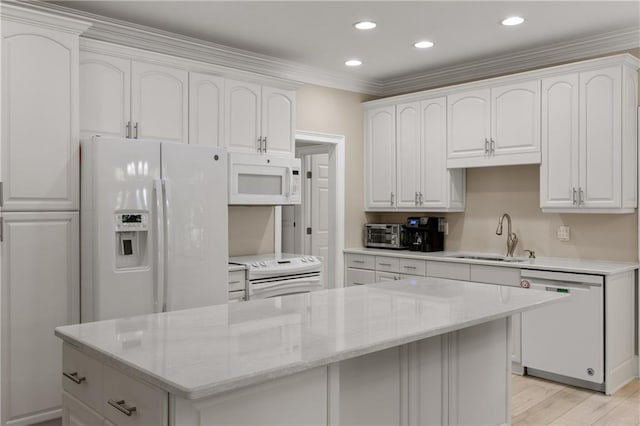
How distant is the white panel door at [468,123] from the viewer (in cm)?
478

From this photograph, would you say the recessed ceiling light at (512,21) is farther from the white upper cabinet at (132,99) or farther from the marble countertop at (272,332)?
the white upper cabinet at (132,99)

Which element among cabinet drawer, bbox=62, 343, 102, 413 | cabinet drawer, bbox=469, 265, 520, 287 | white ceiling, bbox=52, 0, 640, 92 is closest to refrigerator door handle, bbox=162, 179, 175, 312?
white ceiling, bbox=52, 0, 640, 92

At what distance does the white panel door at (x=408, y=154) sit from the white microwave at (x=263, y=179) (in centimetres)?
127

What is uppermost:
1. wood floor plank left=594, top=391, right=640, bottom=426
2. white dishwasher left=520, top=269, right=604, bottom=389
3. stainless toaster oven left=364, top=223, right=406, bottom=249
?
→ stainless toaster oven left=364, top=223, right=406, bottom=249

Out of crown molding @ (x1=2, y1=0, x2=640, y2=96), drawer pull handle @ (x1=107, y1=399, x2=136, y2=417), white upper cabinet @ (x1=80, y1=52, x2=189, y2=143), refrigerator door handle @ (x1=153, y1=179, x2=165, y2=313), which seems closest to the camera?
drawer pull handle @ (x1=107, y1=399, x2=136, y2=417)

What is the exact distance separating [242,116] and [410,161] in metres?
1.82

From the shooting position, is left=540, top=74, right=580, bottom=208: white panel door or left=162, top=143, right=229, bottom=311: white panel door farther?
left=540, top=74, right=580, bottom=208: white panel door

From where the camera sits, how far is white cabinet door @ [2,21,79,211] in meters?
3.14

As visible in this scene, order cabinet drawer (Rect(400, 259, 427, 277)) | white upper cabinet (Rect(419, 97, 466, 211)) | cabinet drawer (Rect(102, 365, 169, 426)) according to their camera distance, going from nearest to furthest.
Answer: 1. cabinet drawer (Rect(102, 365, 169, 426))
2. cabinet drawer (Rect(400, 259, 427, 277))
3. white upper cabinet (Rect(419, 97, 466, 211))

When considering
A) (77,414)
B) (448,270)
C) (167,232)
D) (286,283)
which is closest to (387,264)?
(448,270)

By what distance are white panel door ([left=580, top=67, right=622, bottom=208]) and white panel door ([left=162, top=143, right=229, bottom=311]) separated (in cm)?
271

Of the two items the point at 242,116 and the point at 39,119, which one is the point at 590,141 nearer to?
the point at 242,116

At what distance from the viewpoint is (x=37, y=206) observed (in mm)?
3248

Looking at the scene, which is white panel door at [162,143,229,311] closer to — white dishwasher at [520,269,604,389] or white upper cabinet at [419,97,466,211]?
white upper cabinet at [419,97,466,211]
